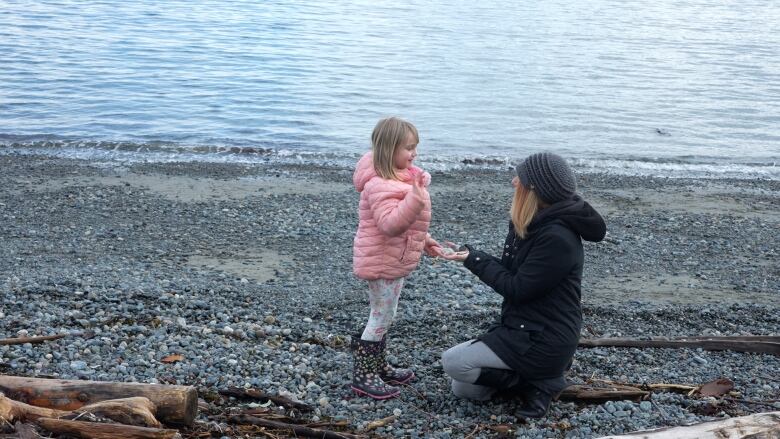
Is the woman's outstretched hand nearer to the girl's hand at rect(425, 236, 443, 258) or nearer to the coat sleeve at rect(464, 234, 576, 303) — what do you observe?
the girl's hand at rect(425, 236, 443, 258)

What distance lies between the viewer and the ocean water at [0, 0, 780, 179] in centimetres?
2103

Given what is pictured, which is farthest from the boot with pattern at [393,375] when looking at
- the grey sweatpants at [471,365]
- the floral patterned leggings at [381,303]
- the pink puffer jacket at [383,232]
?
the pink puffer jacket at [383,232]

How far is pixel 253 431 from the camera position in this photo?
5656 millimetres

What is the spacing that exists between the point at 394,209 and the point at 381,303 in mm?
792

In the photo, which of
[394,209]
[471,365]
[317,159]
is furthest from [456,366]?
[317,159]

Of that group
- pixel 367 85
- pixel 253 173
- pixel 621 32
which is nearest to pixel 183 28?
pixel 367 85

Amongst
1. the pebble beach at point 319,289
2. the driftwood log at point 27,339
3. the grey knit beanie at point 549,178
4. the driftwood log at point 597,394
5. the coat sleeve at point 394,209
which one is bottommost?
the pebble beach at point 319,289

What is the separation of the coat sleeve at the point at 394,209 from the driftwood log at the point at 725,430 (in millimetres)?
1904

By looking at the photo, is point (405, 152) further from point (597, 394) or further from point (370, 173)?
point (597, 394)

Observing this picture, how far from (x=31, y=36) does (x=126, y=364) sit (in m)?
32.0

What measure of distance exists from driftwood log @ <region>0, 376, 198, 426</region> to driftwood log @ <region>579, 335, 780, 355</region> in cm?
383

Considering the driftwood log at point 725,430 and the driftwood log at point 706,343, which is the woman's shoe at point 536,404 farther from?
the driftwood log at point 706,343

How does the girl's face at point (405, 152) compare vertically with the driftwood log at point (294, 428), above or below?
above

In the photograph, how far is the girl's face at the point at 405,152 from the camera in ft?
20.0
